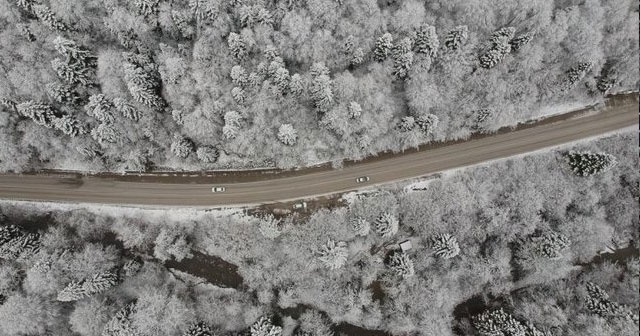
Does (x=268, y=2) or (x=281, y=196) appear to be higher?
(x=268, y=2)

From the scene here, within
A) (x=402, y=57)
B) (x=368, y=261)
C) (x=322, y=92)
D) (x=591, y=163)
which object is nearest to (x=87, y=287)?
(x=368, y=261)

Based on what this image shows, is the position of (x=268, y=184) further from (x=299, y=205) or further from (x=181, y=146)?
(x=181, y=146)

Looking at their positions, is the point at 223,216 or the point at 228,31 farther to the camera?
the point at 223,216

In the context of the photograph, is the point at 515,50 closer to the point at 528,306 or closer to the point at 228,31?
the point at 528,306

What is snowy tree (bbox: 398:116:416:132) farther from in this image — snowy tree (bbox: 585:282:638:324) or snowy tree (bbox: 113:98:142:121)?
snowy tree (bbox: 113:98:142:121)

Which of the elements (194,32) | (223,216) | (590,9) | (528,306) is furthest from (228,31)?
(528,306)
